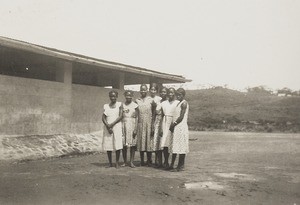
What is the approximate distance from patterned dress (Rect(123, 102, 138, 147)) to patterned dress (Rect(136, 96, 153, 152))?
13cm

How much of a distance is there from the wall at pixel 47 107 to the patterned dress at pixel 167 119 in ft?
14.6

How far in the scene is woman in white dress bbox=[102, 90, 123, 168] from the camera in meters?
7.47

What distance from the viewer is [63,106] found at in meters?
11.5

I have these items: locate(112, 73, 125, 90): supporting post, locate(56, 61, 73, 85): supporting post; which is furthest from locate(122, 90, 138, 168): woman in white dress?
locate(112, 73, 125, 90): supporting post

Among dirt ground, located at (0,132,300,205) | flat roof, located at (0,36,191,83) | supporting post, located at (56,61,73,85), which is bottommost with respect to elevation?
dirt ground, located at (0,132,300,205)

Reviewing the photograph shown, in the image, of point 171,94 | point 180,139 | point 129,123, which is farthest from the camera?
point 129,123

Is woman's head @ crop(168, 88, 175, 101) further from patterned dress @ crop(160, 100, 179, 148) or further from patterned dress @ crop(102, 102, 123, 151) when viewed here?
patterned dress @ crop(102, 102, 123, 151)

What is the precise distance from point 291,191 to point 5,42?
22.3 ft

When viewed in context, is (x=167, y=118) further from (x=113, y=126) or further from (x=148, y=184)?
(x=148, y=184)

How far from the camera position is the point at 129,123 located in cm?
762

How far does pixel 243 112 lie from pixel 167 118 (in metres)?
25.5

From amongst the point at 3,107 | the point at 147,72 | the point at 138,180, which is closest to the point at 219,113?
the point at 147,72

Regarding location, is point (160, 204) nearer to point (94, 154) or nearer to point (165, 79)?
point (94, 154)

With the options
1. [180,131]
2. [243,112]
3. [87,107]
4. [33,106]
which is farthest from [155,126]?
[243,112]
